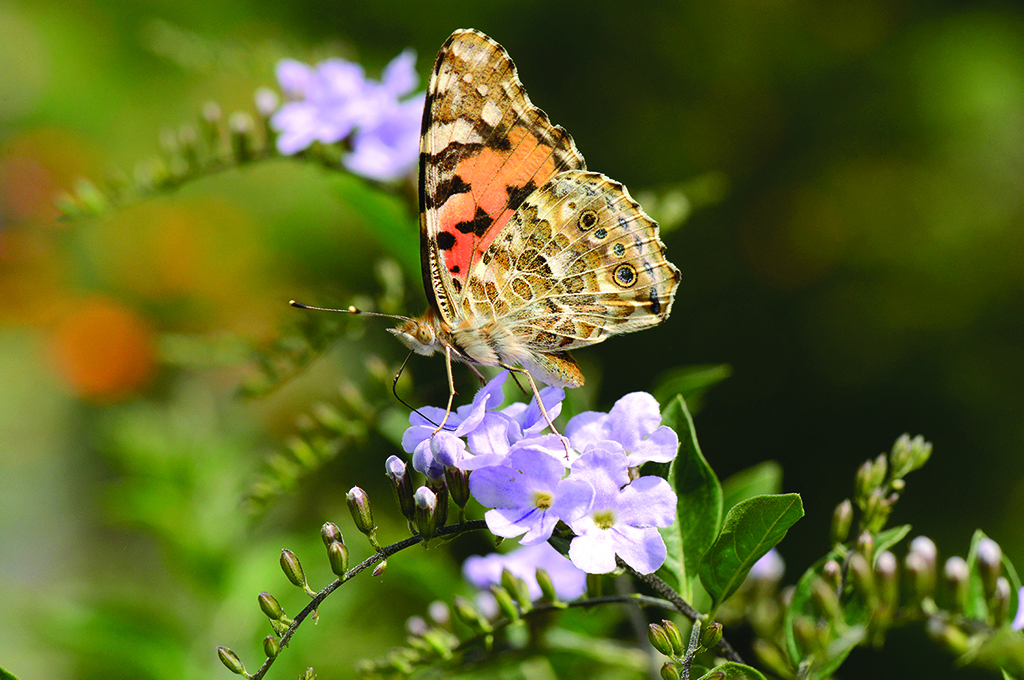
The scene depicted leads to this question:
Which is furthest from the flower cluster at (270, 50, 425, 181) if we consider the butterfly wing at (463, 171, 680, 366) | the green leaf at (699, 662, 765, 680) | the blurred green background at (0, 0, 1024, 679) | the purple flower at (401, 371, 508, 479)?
the green leaf at (699, 662, 765, 680)

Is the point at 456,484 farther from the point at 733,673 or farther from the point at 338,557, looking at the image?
the point at 733,673

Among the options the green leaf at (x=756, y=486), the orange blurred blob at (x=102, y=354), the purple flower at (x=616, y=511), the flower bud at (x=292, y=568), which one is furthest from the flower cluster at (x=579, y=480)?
the orange blurred blob at (x=102, y=354)

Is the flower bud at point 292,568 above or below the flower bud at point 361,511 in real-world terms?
below

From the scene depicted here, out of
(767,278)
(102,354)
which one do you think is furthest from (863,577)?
(102,354)

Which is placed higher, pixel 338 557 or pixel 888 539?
pixel 338 557

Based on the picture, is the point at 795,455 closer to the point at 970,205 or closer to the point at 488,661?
the point at 970,205

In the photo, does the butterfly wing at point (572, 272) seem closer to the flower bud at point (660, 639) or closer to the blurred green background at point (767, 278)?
the flower bud at point (660, 639)
